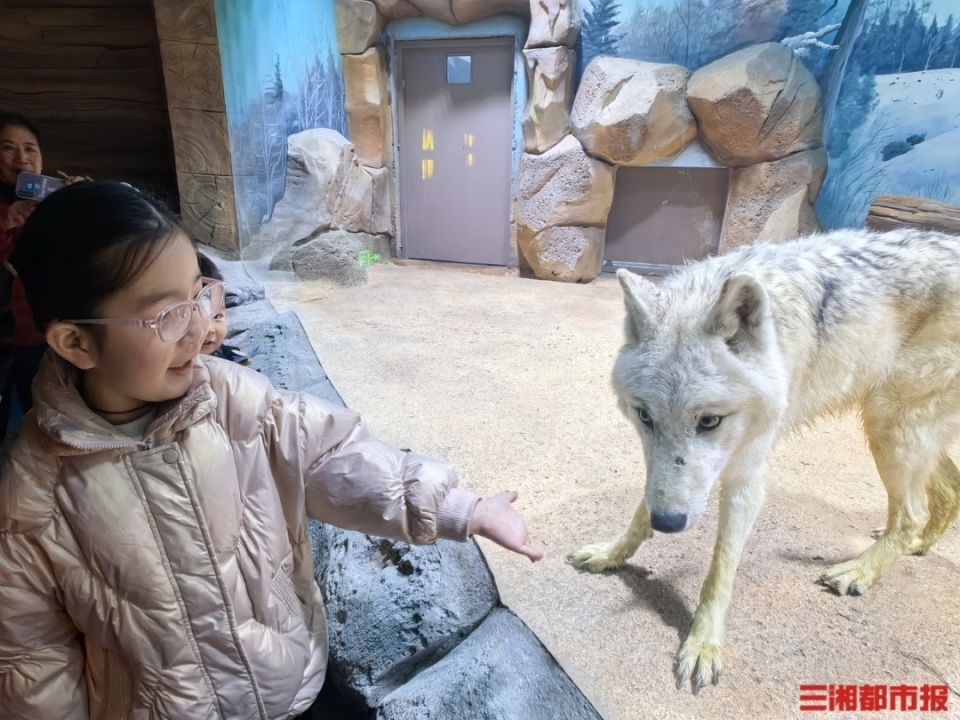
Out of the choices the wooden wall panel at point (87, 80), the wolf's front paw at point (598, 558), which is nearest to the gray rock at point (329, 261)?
the wooden wall panel at point (87, 80)

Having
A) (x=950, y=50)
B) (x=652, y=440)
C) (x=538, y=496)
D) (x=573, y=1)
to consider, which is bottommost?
(x=538, y=496)

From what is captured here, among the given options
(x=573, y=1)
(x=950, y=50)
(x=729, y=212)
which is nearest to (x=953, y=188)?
(x=950, y=50)

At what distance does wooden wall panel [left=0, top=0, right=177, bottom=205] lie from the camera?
5.76 meters

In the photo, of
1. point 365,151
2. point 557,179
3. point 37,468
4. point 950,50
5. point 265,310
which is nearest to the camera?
point 37,468

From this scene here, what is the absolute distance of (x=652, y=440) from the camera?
189cm

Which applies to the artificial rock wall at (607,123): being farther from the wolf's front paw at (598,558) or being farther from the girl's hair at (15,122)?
the girl's hair at (15,122)

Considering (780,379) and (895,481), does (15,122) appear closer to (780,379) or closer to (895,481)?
(780,379)

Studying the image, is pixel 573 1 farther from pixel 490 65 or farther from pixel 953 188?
pixel 953 188

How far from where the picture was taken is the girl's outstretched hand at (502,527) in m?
1.45

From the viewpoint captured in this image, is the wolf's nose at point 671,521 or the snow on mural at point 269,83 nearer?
the wolf's nose at point 671,521

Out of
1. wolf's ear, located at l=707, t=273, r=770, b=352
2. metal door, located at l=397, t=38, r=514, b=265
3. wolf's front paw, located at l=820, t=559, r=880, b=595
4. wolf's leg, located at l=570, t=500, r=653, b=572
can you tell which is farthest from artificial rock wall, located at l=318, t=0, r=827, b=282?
wolf's ear, located at l=707, t=273, r=770, b=352

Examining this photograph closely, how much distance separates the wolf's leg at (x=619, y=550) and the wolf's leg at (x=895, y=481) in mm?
740

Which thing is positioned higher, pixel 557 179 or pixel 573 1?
pixel 573 1

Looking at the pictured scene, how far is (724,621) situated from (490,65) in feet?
24.6
